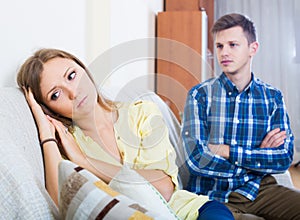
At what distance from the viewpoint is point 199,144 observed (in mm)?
1653

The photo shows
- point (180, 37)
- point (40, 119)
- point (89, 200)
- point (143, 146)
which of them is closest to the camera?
point (89, 200)

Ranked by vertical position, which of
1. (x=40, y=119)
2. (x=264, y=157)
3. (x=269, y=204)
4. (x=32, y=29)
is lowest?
(x=269, y=204)

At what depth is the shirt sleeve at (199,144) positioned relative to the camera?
1635mm

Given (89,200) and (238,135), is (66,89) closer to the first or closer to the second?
(89,200)

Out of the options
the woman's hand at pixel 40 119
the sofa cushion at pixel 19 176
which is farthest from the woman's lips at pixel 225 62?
the sofa cushion at pixel 19 176

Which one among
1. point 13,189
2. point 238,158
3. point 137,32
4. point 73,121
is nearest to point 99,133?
point 73,121

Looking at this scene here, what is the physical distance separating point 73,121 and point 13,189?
52cm

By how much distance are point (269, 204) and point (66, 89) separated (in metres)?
0.87

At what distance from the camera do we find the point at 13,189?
78 cm

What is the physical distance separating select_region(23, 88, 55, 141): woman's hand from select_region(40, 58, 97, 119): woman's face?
0.04 metres

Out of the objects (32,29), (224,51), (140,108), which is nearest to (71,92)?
(140,108)

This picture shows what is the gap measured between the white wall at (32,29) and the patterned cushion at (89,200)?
664 mm

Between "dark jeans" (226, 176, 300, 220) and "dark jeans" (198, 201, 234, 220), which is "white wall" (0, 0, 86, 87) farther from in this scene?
"dark jeans" (226, 176, 300, 220)

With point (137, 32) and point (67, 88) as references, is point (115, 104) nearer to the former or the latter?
point (67, 88)
